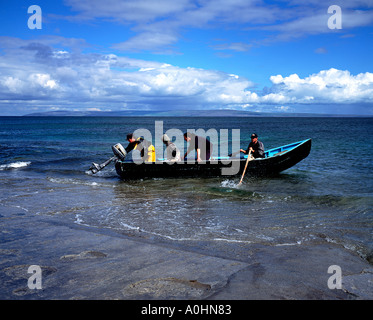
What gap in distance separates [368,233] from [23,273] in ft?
24.2

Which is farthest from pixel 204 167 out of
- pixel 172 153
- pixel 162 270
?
pixel 162 270

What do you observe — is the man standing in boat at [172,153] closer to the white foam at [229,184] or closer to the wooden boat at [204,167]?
the wooden boat at [204,167]

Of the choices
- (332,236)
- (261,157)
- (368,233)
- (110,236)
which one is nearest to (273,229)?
Answer: (332,236)

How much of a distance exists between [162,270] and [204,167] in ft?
33.5

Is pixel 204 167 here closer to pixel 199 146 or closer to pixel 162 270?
pixel 199 146

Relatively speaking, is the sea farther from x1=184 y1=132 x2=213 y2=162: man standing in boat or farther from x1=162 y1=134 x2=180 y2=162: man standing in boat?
x1=184 y1=132 x2=213 y2=162: man standing in boat

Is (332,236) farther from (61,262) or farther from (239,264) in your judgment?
(61,262)

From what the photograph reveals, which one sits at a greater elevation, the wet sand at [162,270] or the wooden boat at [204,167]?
the wooden boat at [204,167]

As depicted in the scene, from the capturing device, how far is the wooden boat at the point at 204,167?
1517 centimetres

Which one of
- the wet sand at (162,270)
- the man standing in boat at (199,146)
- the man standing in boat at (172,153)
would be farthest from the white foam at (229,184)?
the wet sand at (162,270)

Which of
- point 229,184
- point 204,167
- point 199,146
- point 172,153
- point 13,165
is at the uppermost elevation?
point 199,146

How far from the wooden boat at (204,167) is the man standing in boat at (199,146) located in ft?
1.74

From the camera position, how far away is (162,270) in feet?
17.2
